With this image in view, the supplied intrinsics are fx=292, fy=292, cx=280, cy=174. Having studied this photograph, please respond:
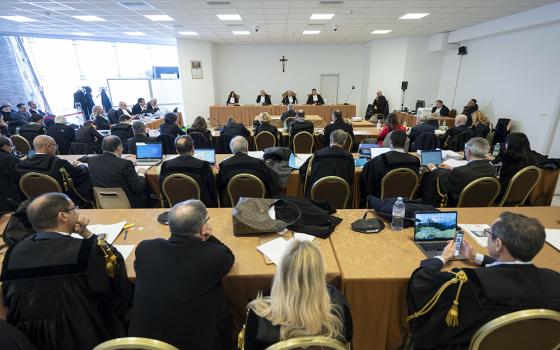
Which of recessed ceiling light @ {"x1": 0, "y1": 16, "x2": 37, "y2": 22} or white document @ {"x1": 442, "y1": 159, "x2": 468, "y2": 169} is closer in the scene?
white document @ {"x1": 442, "y1": 159, "x2": 468, "y2": 169}

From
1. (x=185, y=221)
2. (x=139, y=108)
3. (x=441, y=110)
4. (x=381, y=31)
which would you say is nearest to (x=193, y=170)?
(x=185, y=221)

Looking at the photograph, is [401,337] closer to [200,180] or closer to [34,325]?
[34,325]

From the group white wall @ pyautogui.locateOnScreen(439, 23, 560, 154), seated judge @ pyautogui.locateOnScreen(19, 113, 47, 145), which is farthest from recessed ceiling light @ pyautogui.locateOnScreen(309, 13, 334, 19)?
seated judge @ pyautogui.locateOnScreen(19, 113, 47, 145)

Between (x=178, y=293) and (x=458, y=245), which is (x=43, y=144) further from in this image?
(x=458, y=245)

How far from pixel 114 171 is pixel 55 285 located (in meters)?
2.04

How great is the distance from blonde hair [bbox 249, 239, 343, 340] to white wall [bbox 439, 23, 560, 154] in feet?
25.1

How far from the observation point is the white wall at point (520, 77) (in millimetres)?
6285

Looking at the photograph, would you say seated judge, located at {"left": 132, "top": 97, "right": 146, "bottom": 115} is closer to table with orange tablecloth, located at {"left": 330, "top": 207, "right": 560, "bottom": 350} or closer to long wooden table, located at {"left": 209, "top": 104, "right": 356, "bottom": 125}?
long wooden table, located at {"left": 209, "top": 104, "right": 356, "bottom": 125}

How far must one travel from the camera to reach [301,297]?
1134 millimetres

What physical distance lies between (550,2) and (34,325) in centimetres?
894

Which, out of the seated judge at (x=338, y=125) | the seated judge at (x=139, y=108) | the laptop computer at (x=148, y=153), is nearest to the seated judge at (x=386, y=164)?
the seated judge at (x=338, y=125)

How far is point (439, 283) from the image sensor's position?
1.40m

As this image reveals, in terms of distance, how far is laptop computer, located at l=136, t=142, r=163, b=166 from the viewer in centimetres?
413

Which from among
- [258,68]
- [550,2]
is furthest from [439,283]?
[258,68]
